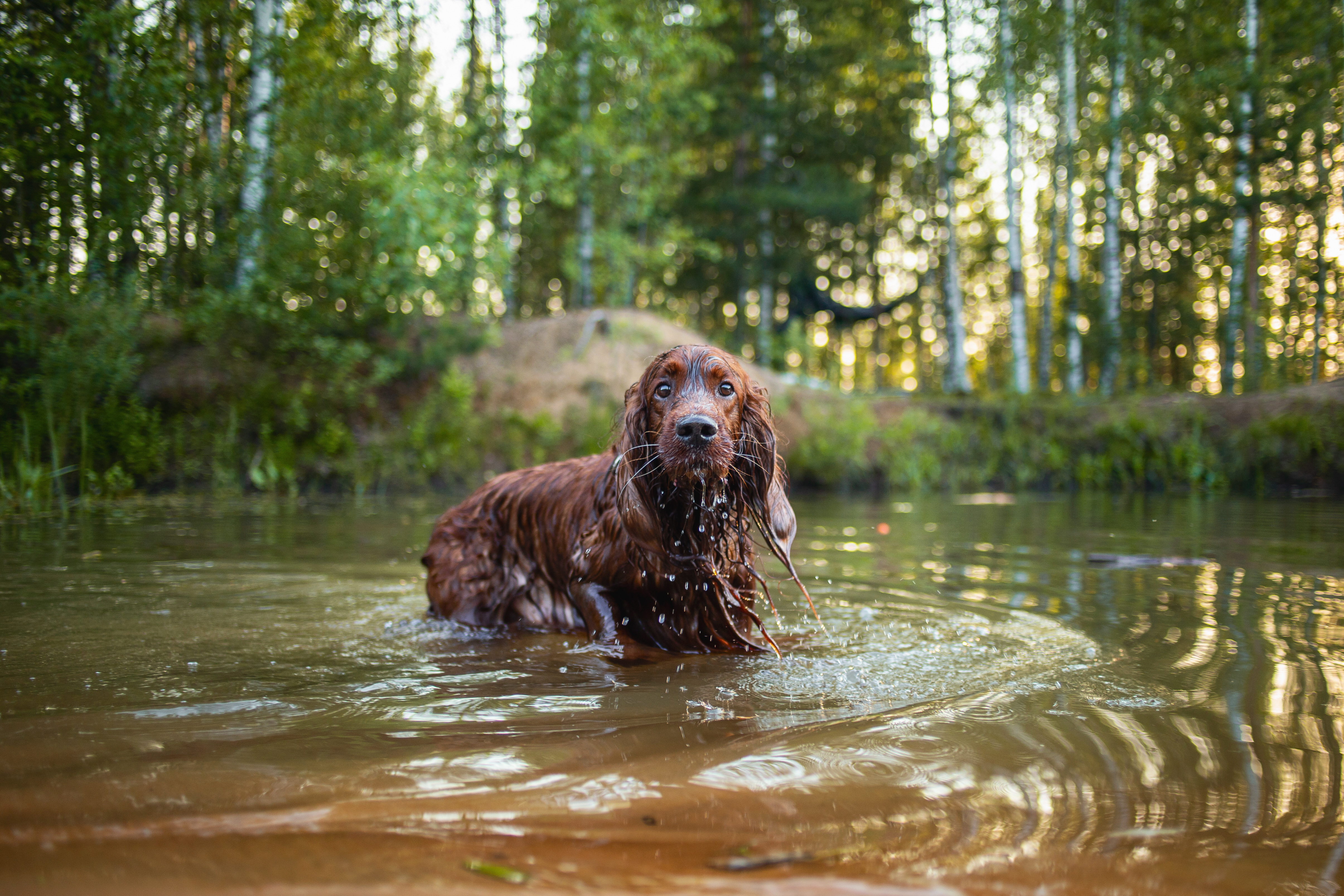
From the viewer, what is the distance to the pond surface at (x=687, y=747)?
65.1 inches

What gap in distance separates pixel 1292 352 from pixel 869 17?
1534 centimetres

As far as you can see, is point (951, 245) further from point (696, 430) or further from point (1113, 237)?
point (696, 430)

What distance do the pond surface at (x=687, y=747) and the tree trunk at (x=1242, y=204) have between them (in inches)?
587

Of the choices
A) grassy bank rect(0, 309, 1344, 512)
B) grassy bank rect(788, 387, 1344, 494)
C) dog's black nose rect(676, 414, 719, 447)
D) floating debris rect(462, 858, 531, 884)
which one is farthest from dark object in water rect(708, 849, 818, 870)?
grassy bank rect(788, 387, 1344, 494)

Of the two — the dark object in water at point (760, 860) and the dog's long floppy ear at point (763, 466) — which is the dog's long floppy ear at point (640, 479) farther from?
the dark object in water at point (760, 860)

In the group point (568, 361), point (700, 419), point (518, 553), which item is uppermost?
point (568, 361)

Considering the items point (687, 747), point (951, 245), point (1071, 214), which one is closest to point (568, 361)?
point (951, 245)

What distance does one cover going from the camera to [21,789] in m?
1.98

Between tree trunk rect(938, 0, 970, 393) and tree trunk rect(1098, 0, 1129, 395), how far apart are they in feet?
10.6

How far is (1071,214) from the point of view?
926 inches

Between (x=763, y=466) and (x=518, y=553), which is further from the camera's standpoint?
(x=518, y=553)

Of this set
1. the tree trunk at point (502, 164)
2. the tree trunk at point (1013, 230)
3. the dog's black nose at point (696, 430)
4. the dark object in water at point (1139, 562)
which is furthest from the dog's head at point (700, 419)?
the tree trunk at point (1013, 230)

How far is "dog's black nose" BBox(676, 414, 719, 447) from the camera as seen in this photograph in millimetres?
3340

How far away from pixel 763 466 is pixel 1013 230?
759 inches
